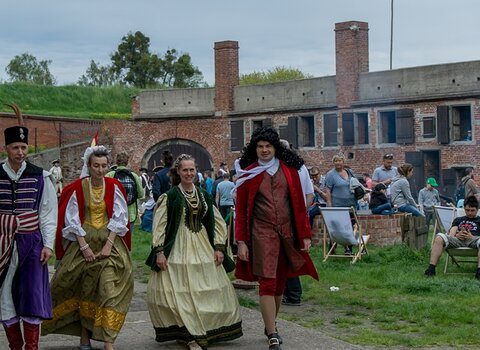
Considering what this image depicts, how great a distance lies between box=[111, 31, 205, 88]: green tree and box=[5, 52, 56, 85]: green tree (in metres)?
9.66

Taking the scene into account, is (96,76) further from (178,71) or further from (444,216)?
(444,216)

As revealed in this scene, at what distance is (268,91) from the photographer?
147 ft

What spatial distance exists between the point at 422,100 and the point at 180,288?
3113 cm

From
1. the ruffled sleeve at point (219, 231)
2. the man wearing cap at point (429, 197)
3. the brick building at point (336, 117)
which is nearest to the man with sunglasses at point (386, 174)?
the man wearing cap at point (429, 197)

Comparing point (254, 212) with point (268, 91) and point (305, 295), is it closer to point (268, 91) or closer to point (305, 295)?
point (305, 295)

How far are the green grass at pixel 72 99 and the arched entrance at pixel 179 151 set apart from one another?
7155 mm

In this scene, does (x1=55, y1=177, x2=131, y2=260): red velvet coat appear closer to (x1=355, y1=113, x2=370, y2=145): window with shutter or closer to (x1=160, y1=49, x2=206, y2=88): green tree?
(x1=355, y1=113, x2=370, y2=145): window with shutter

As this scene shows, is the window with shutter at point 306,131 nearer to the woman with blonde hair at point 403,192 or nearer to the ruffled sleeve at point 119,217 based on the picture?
the woman with blonde hair at point 403,192

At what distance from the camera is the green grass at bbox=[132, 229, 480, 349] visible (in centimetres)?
945

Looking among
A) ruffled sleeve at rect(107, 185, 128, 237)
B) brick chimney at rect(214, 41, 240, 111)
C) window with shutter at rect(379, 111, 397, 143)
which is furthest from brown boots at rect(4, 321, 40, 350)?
brick chimney at rect(214, 41, 240, 111)

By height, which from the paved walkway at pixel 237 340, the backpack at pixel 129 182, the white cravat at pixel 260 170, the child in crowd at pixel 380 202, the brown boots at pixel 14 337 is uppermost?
the white cravat at pixel 260 170

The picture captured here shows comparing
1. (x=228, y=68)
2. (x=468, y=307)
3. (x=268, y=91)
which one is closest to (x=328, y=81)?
(x=268, y=91)

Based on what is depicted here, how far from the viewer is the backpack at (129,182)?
1276 centimetres

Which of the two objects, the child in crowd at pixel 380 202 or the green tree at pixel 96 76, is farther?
the green tree at pixel 96 76
